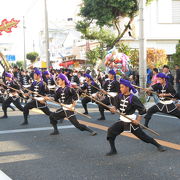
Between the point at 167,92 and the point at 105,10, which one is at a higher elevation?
the point at 105,10

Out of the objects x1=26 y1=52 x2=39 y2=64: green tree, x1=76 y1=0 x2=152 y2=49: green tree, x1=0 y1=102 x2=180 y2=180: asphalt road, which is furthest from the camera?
x1=26 y1=52 x2=39 y2=64: green tree

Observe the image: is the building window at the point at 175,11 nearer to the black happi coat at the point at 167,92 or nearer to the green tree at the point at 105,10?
the green tree at the point at 105,10

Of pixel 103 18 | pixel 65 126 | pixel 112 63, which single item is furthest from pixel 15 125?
pixel 103 18

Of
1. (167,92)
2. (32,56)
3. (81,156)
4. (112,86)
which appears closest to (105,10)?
(112,86)

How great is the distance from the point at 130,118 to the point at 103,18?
15324mm

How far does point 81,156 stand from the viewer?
6070 millimetres

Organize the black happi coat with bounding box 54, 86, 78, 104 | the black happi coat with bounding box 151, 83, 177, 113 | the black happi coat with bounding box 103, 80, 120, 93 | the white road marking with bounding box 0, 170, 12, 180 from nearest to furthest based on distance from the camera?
the white road marking with bounding box 0, 170, 12, 180, the black happi coat with bounding box 54, 86, 78, 104, the black happi coat with bounding box 151, 83, 177, 113, the black happi coat with bounding box 103, 80, 120, 93

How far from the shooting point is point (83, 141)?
7328 millimetres

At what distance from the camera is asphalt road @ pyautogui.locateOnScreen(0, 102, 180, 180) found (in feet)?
16.4

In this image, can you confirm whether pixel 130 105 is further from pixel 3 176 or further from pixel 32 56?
pixel 32 56

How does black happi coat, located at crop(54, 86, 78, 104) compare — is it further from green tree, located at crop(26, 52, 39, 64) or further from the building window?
green tree, located at crop(26, 52, 39, 64)

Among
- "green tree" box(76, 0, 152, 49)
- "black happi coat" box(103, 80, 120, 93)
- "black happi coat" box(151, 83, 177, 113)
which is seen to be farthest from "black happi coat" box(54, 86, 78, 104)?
"green tree" box(76, 0, 152, 49)

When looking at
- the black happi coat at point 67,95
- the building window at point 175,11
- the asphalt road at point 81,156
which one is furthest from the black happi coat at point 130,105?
the building window at point 175,11

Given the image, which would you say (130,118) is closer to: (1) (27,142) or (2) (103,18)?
(1) (27,142)
